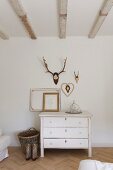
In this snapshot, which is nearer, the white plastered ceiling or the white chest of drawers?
the white plastered ceiling

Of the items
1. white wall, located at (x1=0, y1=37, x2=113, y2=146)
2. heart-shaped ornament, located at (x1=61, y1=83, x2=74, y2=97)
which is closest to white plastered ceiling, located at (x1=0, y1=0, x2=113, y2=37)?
white wall, located at (x1=0, y1=37, x2=113, y2=146)

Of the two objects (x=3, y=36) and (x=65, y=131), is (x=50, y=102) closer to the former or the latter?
(x=65, y=131)

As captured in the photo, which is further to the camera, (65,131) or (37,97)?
(37,97)

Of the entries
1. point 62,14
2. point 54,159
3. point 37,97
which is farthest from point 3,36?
point 54,159

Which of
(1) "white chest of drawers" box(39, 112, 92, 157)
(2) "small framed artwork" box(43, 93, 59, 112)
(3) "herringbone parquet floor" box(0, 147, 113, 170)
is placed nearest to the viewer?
(3) "herringbone parquet floor" box(0, 147, 113, 170)

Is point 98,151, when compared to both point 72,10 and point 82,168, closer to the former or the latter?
point 82,168

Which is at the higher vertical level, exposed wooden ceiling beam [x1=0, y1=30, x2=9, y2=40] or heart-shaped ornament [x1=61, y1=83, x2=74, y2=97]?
exposed wooden ceiling beam [x1=0, y1=30, x2=9, y2=40]

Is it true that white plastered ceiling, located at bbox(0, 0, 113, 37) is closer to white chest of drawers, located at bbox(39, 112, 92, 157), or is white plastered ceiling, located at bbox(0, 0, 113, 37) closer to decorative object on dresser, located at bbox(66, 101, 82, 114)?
decorative object on dresser, located at bbox(66, 101, 82, 114)

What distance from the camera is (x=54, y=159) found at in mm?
3480

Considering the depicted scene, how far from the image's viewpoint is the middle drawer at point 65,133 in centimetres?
362

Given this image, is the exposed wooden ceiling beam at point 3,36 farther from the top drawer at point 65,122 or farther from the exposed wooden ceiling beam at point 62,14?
the top drawer at point 65,122

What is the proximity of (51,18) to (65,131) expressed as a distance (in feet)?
6.60

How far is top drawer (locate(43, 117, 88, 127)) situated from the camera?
143 inches

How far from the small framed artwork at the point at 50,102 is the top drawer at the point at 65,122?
1.69 ft
